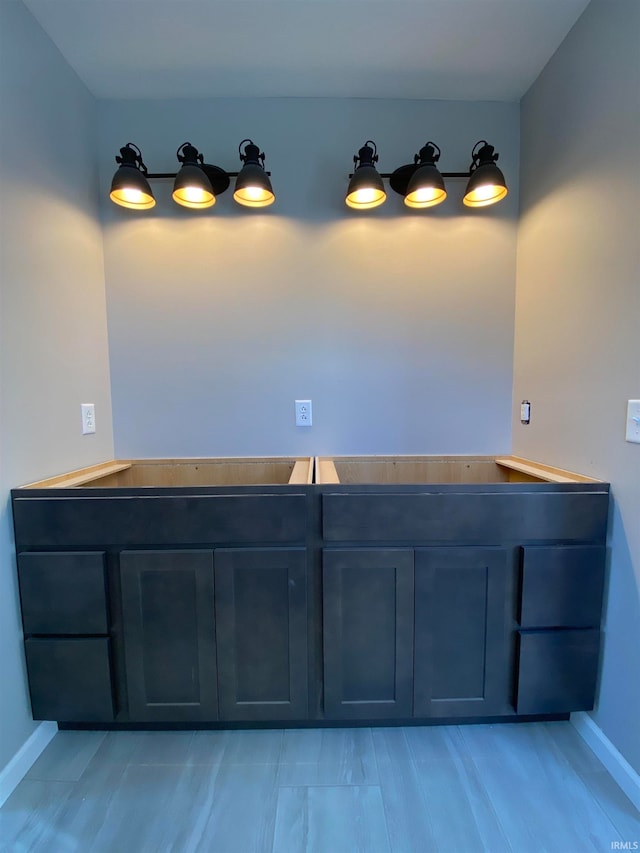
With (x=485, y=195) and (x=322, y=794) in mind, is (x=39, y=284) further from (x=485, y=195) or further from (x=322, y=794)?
(x=322, y=794)

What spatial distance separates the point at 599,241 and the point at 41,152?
2.10 meters

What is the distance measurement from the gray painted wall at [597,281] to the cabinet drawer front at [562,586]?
0.05m

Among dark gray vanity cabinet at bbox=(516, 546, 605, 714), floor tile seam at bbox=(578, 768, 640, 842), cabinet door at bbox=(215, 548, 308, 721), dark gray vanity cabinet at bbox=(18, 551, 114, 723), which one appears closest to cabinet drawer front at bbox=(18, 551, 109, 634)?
dark gray vanity cabinet at bbox=(18, 551, 114, 723)

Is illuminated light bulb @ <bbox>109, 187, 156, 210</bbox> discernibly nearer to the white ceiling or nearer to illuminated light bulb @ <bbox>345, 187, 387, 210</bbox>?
the white ceiling

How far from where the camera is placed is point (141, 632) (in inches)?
49.7

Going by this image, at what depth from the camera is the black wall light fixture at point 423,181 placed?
146cm

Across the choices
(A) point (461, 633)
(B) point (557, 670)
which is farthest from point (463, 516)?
(B) point (557, 670)

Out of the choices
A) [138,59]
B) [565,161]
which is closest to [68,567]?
[138,59]

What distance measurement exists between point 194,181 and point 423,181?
37.4 inches

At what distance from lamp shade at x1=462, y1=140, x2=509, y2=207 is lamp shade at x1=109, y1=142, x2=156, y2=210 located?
1397 mm

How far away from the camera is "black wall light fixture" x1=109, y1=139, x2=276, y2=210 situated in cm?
145

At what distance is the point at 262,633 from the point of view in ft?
4.15

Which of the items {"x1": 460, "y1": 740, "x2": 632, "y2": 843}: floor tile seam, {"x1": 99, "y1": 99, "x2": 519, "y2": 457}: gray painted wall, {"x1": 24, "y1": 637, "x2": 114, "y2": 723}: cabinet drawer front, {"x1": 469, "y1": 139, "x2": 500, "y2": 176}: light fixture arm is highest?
{"x1": 469, "y1": 139, "x2": 500, "y2": 176}: light fixture arm

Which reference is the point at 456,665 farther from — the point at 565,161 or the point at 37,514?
the point at 565,161
